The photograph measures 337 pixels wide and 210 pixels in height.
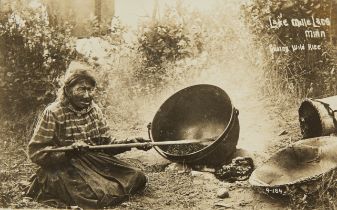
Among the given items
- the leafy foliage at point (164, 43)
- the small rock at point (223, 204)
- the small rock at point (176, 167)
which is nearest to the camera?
the small rock at point (223, 204)

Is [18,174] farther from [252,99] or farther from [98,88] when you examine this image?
[252,99]

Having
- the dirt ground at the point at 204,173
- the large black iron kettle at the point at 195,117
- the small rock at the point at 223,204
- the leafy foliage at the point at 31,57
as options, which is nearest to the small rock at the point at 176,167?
the dirt ground at the point at 204,173

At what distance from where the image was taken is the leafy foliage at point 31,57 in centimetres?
410

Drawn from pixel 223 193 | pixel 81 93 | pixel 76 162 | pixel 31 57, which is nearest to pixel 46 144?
pixel 76 162

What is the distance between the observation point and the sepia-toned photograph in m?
3.52

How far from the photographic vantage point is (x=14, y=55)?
13.5ft

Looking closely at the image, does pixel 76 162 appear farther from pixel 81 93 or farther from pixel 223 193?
pixel 223 193

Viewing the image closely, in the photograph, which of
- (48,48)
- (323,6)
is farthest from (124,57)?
(323,6)

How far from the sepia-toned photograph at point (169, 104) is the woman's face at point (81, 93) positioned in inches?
0.4

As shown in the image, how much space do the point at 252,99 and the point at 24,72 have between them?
76.9 inches

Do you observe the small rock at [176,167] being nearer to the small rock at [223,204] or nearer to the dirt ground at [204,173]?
the dirt ground at [204,173]

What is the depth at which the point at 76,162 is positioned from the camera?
355 centimetres

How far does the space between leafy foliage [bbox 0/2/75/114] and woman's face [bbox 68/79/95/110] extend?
689 mm

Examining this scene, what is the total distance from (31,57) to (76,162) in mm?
1149
